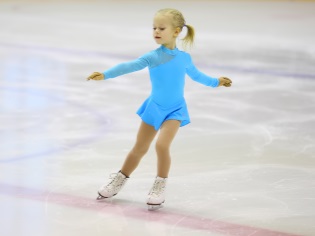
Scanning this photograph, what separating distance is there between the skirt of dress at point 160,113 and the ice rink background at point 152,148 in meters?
0.45

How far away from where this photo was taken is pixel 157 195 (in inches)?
142

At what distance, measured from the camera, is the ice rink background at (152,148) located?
3.47 m

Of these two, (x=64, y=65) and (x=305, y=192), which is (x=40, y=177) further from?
(x=64, y=65)

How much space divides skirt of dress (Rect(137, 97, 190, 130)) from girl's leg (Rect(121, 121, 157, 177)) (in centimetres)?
5

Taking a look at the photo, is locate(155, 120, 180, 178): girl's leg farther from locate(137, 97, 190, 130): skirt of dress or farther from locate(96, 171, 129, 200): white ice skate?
locate(96, 171, 129, 200): white ice skate

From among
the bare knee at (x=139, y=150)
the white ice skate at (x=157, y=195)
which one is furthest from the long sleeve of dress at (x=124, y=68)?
the white ice skate at (x=157, y=195)

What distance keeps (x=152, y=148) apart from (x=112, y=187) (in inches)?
41.3

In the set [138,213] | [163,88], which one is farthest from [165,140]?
[138,213]

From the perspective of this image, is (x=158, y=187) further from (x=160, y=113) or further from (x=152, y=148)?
(x=152, y=148)

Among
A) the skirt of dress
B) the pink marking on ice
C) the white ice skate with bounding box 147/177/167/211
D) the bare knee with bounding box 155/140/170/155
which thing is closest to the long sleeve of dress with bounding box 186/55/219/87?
the skirt of dress

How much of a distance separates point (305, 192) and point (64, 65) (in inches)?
168

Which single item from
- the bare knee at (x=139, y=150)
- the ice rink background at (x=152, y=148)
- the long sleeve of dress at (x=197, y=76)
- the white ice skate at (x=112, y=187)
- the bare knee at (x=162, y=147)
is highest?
the long sleeve of dress at (x=197, y=76)

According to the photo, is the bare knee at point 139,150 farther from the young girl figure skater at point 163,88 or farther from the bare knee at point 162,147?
the bare knee at point 162,147

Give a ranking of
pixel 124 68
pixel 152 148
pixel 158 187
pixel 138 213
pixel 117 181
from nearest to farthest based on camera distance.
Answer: pixel 124 68 → pixel 138 213 → pixel 158 187 → pixel 117 181 → pixel 152 148
